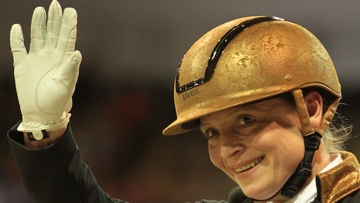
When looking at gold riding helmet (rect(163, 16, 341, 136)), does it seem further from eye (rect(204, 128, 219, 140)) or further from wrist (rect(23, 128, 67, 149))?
wrist (rect(23, 128, 67, 149))

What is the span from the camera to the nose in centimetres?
113

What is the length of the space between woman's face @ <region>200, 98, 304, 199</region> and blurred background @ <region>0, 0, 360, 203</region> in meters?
1.37

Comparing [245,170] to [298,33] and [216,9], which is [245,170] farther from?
[216,9]

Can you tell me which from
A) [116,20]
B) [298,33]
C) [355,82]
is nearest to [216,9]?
[116,20]

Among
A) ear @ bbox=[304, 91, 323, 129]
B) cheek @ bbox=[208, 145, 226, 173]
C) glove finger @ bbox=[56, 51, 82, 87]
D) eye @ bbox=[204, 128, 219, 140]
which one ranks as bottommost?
cheek @ bbox=[208, 145, 226, 173]

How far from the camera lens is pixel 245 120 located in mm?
1133

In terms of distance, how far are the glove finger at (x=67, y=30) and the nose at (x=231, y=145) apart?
0.42 m

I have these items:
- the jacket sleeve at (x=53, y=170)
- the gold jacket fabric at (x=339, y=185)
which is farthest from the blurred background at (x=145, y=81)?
the gold jacket fabric at (x=339, y=185)

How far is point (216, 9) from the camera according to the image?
2.62m

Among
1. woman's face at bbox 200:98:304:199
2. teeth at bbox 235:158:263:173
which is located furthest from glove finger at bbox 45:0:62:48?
teeth at bbox 235:158:263:173

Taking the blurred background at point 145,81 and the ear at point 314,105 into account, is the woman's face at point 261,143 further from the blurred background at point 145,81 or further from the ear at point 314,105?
the blurred background at point 145,81

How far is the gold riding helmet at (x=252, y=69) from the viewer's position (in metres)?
1.10

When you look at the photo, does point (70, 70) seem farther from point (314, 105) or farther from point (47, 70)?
point (314, 105)

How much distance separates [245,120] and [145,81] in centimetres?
170
